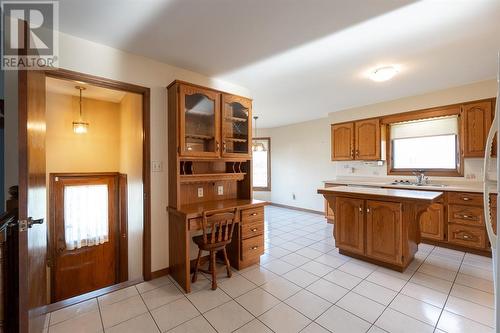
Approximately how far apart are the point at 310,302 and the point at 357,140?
355cm

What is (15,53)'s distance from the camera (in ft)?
5.08

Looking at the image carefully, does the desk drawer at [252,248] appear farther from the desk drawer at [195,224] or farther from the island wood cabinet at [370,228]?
the island wood cabinet at [370,228]

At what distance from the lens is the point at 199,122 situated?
105 inches

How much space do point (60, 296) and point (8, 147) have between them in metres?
2.66

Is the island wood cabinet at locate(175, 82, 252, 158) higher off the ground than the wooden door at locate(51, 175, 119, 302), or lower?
higher

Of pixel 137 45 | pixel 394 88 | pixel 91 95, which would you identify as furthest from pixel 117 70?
pixel 394 88

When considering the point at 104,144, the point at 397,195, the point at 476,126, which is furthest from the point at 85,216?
the point at 476,126

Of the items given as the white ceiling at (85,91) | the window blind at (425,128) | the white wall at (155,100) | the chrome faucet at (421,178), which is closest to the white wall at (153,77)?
the white wall at (155,100)

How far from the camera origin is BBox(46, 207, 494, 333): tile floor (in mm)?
1765

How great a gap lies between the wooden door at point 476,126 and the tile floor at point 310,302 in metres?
1.61

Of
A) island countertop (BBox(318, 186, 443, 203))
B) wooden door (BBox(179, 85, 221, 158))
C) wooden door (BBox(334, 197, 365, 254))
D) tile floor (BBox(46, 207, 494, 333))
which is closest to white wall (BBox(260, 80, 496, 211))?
island countertop (BBox(318, 186, 443, 203))

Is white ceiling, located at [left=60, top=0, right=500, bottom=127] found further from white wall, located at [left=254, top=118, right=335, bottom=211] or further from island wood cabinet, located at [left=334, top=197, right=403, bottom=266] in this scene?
white wall, located at [left=254, top=118, right=335, bottom=211]

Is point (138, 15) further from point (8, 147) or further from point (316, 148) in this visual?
point (316, 148)

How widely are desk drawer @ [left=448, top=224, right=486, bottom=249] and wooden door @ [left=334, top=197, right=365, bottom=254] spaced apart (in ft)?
5.49
